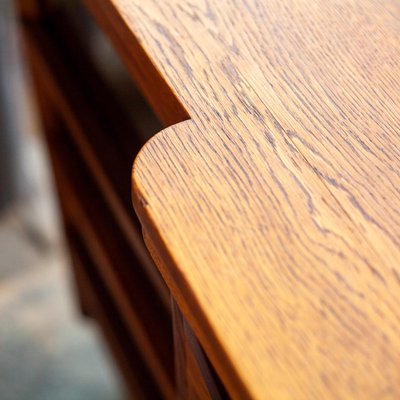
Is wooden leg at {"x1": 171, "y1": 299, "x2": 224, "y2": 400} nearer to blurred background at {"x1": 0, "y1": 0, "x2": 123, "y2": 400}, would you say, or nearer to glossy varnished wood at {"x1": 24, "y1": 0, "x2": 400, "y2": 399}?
glossy varnished wood at {"x1": 24, "y1": 0, "x2": 400, "y2": 399}

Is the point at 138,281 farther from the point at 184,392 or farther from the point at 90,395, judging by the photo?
the point at 90,395

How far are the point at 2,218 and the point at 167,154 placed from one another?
3.46 feet

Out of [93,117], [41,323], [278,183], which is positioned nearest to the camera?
[278,183]

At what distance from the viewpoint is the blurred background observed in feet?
3.73

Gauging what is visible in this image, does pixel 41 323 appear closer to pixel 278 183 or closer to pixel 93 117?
pixel 93 117

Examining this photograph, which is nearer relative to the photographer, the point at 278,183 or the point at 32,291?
the point at 278,183

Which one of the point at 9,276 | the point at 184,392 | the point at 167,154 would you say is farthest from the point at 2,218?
the point at 167,154

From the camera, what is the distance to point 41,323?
47.8 inches

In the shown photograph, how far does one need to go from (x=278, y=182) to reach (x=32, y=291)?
3.26 ft

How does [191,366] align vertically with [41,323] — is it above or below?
above

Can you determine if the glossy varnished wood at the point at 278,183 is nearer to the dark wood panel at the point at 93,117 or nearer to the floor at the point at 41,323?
the dark wood panel at the point at 93,117

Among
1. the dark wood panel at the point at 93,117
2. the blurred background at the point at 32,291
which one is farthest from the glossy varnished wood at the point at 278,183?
the blurred background at the point at 32,291

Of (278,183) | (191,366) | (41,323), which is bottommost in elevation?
(41,323)

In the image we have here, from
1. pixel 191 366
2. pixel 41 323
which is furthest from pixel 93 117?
pixel 41 323
